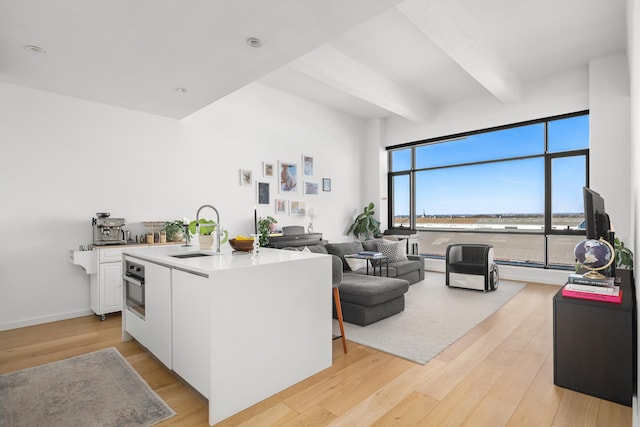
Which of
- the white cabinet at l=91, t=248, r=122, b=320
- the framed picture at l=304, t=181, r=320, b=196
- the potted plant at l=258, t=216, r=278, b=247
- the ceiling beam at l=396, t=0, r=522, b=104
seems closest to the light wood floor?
the white cabinet at l=91, t=248, r=122, b=320

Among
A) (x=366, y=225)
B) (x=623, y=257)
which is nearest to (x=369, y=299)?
(x=623, y=257)

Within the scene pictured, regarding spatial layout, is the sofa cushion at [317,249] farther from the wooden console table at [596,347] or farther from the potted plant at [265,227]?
the wooden console table at [596,347]

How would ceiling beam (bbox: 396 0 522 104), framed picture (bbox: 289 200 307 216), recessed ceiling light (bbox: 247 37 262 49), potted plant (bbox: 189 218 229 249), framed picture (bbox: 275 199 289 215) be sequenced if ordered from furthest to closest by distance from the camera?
framed picture (bbox: 289 200 307 216) → framed picture (bbox: 275 199 289 215) → ceiling beam (bbox: 396 0 522 104) → potted plant (bbox: 189 218 229 249) → recessed ceiling light (bbox: 247 37 262 49)

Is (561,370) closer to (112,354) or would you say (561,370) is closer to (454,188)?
(112,354)

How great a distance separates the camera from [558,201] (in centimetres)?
601

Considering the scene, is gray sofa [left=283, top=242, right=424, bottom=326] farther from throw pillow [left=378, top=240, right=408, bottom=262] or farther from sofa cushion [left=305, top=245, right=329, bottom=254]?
throw pillow [left=378, top=240, right=408, bottom=262]

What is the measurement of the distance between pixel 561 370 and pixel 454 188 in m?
5.44

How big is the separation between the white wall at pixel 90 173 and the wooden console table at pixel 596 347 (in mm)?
4523

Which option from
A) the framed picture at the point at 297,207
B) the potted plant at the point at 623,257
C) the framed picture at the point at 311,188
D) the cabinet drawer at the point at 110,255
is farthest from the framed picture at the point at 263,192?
the potted plant at the point at 623,257

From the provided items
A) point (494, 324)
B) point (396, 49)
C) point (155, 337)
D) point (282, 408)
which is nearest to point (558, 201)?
point (494, 324)

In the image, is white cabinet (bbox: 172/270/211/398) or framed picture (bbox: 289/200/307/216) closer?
white cabinet (bbox: 172/270/211/398)

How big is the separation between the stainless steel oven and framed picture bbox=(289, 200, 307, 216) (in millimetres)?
3548

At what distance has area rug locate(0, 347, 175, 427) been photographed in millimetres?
2020

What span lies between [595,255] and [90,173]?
5.19 meters
